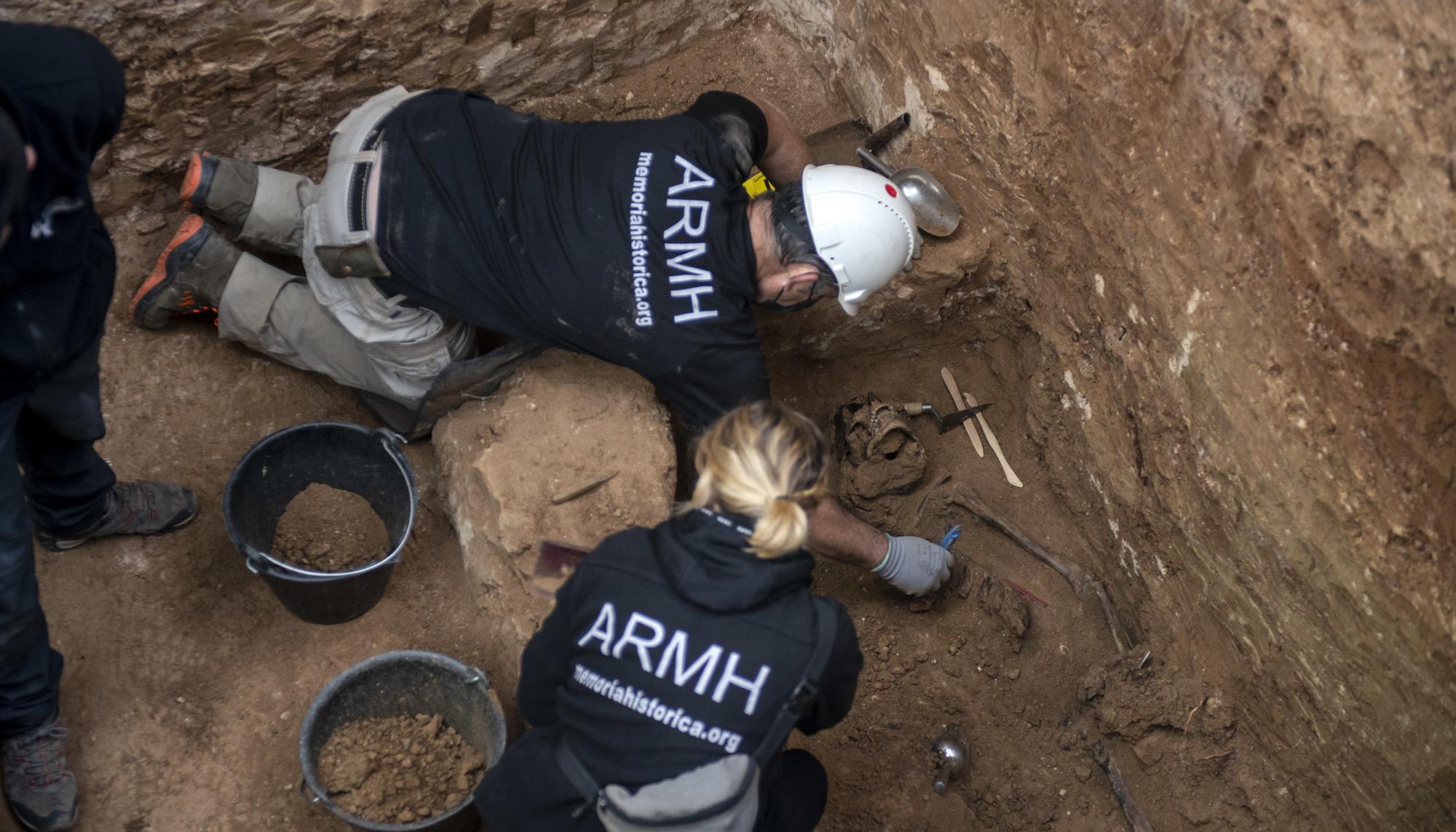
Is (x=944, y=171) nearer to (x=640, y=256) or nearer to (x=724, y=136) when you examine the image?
(x=724, y=136)

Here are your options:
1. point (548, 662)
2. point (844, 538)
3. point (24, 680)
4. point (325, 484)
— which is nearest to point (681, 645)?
point (548, 662)

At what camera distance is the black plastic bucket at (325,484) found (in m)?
3.02

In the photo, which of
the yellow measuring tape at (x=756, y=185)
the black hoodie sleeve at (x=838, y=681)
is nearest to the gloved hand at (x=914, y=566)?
the black hoodie sleeve at (x=838, y=681)

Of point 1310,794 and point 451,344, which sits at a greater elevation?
point 451,344

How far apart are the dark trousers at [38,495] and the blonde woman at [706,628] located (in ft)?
4.15

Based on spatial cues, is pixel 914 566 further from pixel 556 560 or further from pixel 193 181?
pixel 193 181

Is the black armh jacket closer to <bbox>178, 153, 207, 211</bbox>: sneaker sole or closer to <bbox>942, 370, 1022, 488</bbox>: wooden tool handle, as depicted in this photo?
<bbox>942, 370, 1022, 488</bbox>: wooden tool handle

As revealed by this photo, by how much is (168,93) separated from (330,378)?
1036 mm

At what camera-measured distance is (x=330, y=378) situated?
3654 mm

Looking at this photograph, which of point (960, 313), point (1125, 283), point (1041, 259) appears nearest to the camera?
point (1125, 283)

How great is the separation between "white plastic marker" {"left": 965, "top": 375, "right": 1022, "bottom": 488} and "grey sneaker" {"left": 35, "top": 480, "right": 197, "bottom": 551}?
2831mm

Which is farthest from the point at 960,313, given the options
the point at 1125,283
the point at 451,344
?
the point at 451,344

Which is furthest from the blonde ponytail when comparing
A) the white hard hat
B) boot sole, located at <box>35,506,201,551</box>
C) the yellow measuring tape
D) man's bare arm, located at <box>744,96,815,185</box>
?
boot sole, located at <box>35,506,201,551</box>

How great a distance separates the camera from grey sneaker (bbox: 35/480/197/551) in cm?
312
